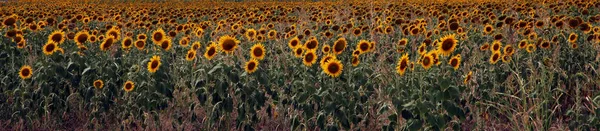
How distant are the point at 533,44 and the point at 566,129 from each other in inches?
46.2

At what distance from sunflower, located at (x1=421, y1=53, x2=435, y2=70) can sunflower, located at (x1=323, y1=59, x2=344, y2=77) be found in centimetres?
49

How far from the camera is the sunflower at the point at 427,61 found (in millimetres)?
3475

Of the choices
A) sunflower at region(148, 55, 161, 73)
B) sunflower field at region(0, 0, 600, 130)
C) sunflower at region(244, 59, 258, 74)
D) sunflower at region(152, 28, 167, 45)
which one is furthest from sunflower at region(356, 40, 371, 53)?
sunflower at region(152, 28, 167, 45)

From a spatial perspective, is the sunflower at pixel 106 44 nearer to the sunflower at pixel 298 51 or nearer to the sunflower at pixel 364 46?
the sunflower at pixel 298 51

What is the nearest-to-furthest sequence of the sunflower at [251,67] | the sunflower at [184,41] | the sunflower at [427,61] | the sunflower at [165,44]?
the sunflower at [427,61]
the sunflower at [251,67]
the sunflower at [165,44]
the sunflower at [184,41]

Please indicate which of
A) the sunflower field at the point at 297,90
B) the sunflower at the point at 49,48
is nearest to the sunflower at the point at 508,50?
the sunflower field at the point at 297,90

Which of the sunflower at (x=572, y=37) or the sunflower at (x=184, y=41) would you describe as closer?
the sunflower at (x=572, y=37)

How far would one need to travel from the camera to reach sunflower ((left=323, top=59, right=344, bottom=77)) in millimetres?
3715

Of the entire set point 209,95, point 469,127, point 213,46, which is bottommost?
point 469,127

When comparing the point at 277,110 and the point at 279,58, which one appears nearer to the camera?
the point at 277,110

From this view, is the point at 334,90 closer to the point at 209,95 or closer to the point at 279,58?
the point at 209,95

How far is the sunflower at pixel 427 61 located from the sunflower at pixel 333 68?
49 cm

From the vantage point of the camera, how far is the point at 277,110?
14.7 ft

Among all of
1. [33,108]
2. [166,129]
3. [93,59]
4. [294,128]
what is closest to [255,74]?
[294,128]
